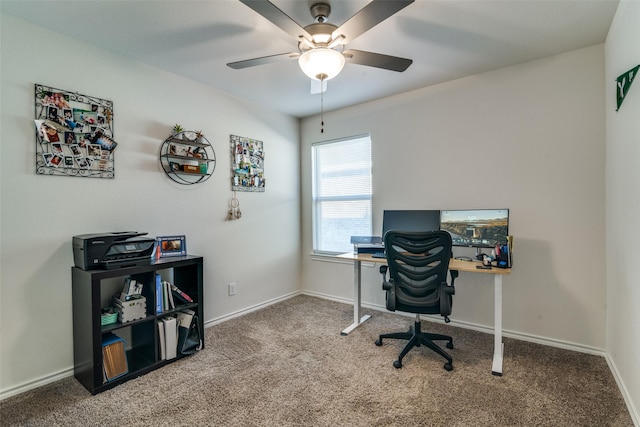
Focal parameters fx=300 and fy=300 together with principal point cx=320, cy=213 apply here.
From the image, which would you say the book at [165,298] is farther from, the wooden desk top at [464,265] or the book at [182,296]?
the wooden desk top at [464,265]

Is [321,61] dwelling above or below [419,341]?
above

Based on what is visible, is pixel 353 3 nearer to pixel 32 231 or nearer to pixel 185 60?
pixel 185 60

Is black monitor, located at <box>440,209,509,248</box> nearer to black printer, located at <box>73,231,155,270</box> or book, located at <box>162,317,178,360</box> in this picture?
book, located at <box>162,317,178,360</box>

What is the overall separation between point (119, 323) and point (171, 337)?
1.26 feet

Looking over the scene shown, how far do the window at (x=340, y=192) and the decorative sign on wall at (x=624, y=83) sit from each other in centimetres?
213

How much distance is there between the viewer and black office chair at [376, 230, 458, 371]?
2.20 metres

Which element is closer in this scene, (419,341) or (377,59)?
(377,59)

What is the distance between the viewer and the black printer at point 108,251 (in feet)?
6.67

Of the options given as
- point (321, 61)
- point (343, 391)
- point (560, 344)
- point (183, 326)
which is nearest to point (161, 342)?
point (183, 326)

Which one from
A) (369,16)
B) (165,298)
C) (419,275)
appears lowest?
(165,298)

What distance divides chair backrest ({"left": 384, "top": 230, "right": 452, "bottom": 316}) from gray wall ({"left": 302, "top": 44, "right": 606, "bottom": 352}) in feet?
3.00

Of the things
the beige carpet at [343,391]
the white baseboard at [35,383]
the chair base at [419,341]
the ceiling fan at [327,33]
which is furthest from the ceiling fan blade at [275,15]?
the white baseboard at [35,383]

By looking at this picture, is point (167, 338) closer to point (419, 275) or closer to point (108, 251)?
point (108, 251)

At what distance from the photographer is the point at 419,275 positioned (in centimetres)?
229
